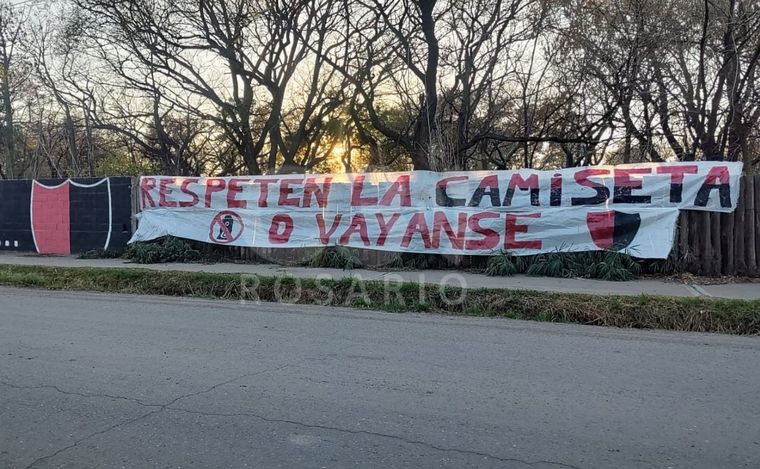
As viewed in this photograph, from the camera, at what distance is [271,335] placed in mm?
7125

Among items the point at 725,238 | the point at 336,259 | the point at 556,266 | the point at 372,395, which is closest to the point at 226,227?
the point at 336,259

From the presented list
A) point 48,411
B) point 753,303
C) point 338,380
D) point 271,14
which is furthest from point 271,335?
point 271,14

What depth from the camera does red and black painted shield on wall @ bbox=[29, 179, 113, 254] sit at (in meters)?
14.7

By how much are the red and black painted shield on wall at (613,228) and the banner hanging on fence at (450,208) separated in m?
0.02

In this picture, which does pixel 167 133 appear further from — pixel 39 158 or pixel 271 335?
pixel 271 335

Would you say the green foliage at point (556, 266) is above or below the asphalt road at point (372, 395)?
above

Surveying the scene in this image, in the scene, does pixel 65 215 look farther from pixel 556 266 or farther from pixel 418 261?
pixel 556 266

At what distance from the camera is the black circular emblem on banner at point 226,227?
13234mm

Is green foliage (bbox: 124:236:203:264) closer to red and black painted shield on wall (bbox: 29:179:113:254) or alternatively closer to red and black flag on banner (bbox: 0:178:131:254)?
red and black flag on banner (bbox: 0:178:131:254)

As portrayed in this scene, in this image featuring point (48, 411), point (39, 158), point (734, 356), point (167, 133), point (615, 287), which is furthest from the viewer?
point (39, 158)

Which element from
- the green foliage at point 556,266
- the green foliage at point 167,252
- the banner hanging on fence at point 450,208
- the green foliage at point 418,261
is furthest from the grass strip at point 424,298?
the banner hanging on fence at point 450,208

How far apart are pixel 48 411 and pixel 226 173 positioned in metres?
20.3

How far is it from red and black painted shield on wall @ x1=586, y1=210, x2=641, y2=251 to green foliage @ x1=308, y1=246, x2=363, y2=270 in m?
4.29

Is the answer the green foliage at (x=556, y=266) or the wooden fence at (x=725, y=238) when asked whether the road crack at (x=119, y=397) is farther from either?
the wooden fence at (x=725, y=238)
